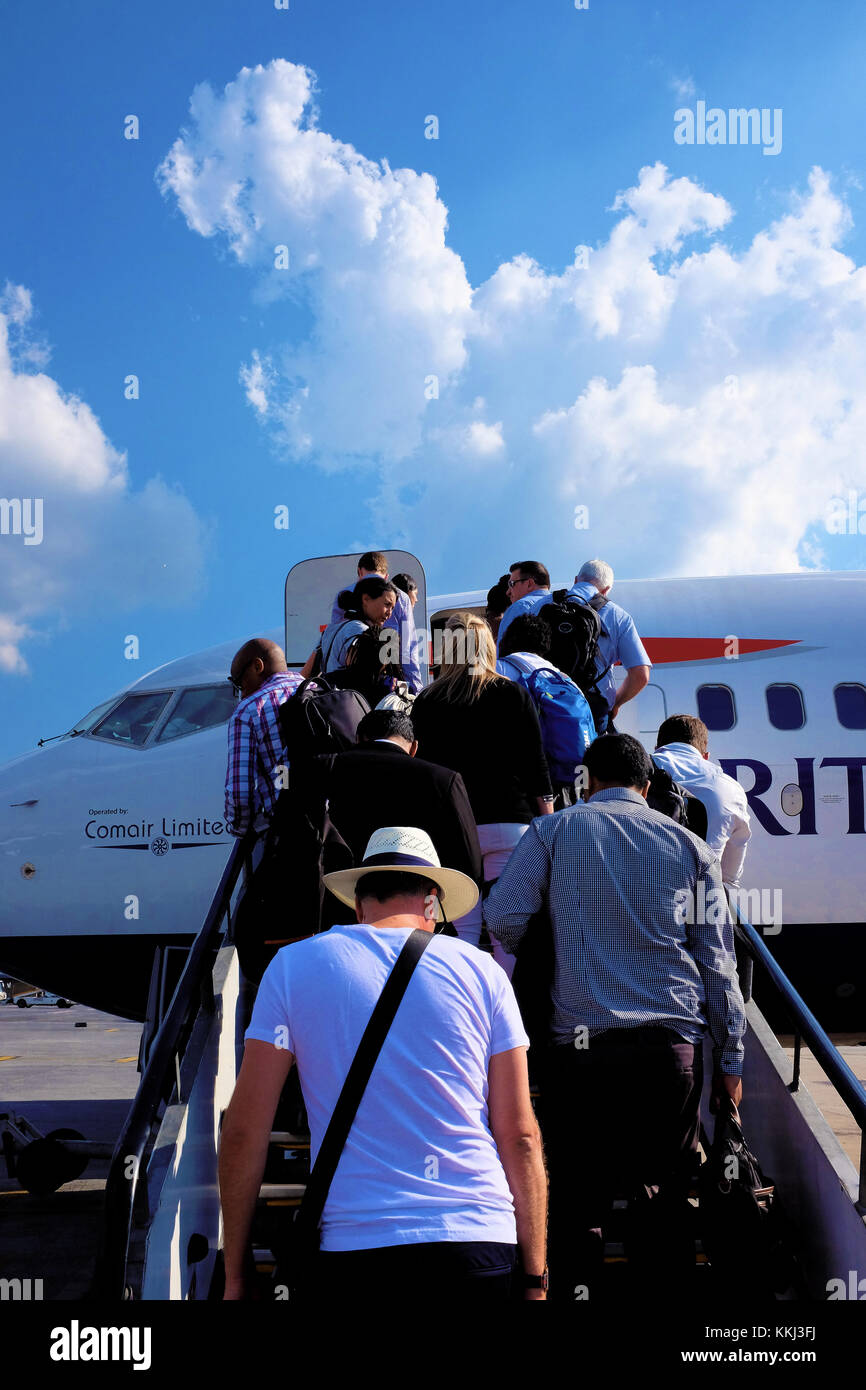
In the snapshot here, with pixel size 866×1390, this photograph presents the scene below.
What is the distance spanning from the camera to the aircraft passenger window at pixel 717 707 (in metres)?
8.74

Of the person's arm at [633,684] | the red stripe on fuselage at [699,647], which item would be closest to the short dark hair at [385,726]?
the person's arm at [633,684]

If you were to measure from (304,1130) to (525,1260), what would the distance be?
2444 millimetres

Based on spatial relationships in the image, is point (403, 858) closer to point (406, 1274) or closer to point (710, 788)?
point (406, 1274)

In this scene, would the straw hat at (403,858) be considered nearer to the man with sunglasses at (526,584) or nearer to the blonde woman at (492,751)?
the blonde woman at (492,751)

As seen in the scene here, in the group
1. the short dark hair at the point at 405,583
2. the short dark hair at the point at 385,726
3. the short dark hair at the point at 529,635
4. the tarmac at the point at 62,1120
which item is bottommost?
the tarmac at the point at 62,1120

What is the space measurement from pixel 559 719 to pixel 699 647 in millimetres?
3980

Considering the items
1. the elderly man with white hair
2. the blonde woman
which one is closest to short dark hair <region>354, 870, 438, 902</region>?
the blonde woman

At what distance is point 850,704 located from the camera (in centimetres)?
887

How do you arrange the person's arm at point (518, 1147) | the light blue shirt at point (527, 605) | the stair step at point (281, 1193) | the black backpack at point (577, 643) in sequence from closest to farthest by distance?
the person's arm at point (518, 1147) → the stair step at point (281, 1193) → the black backpack at point (577, 643) → the light blue shirt at point (527, 605)

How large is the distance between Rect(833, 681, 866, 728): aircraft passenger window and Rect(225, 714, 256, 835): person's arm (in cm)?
535

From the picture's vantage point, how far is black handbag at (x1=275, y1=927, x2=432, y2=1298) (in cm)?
246

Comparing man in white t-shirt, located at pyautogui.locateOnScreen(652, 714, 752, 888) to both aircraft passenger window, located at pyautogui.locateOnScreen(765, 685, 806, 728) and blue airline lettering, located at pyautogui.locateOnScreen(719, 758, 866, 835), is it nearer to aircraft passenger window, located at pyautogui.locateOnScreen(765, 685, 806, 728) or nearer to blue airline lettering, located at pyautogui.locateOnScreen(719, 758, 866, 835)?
blue airline lettering, located at pyautogui.locateOnScreen(719, 758, 866, 835)

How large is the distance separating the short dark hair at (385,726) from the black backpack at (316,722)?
23 cm
